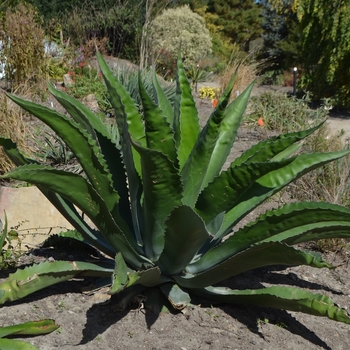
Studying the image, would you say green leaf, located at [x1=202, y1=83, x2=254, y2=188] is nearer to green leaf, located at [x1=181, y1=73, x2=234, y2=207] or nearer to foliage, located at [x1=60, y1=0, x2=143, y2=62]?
green leaf, located at [x1=181, y1=73, x2=234, y2=207]

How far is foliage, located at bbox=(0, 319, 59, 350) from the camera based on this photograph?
228cm

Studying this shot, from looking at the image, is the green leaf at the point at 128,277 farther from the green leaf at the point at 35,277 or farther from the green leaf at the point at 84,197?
the green leaf at the point at 35,277

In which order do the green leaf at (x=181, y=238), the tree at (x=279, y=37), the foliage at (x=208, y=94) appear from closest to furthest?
1. the green leaf at (x=181, y=238)
2. the foliage at (x=208, y=94)
3. the tree at (x=279, y=37)

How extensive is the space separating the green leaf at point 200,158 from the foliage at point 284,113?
4.66 m

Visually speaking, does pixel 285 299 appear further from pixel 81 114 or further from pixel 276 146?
pixel 81 114

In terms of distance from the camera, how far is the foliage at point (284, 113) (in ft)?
24.9

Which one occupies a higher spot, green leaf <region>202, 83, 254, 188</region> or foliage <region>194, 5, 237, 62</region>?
foliage <region>194, 5, 237, 62</region>

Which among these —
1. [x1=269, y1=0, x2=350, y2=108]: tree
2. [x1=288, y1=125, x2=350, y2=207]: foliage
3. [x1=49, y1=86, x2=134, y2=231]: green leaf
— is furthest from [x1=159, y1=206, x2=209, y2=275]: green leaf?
[x1=269, y1=0, x2=350, y2=108]: tree

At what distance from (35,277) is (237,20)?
41.0 m

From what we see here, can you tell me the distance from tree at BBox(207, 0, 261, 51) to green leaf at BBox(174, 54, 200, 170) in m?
38.1

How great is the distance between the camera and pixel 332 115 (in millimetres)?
14031

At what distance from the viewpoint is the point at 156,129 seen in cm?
249

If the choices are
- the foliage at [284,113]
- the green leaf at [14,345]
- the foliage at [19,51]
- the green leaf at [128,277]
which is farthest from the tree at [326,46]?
the green leaf at [14,345]

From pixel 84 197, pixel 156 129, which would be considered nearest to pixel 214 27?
pixel 156 129
